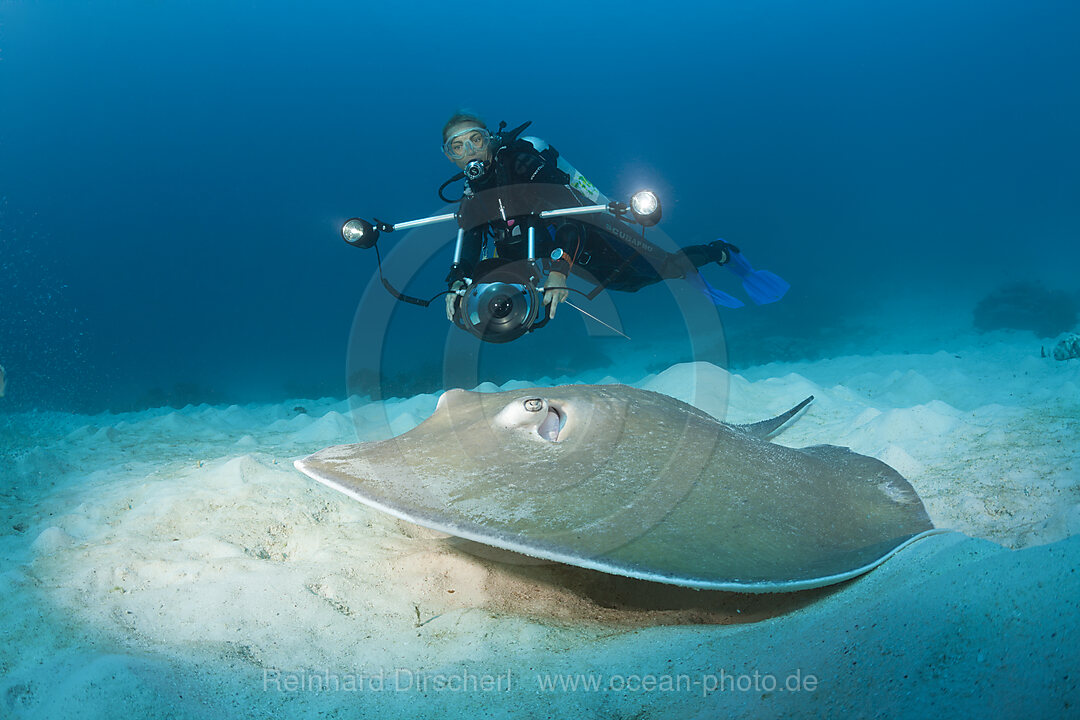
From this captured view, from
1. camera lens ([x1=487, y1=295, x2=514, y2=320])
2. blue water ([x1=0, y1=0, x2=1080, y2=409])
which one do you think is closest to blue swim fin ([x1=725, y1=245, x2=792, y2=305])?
camera lens ([x1=487, y1=295, x2=514, y2=320])

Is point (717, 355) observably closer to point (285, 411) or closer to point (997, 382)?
point (997, 382)

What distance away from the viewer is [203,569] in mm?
2002

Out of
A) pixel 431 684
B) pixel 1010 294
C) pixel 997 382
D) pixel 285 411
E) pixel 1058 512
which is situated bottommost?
pixel 431 684

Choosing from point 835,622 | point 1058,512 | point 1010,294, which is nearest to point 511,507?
point 835,622

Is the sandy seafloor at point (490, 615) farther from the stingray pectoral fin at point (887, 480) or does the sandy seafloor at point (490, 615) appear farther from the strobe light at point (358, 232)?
the strobe light at point (358, 232)

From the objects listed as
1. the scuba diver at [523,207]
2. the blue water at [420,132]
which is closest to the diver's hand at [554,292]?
the scuba diver at [523,207]

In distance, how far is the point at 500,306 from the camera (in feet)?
12.5

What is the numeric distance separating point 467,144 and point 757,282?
3752 millimetres

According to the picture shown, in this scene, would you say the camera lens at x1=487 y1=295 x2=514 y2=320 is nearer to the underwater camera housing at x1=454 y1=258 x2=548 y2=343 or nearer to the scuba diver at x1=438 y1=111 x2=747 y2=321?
the underwater camera housing at x1=454 y1=258 x2=548 y2=343

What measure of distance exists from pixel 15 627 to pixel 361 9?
7376 centimetres

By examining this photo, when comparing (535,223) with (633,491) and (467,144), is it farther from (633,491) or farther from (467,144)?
(633,491)

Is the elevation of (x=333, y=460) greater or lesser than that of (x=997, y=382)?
lesser

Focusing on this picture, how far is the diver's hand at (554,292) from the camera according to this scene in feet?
13.5

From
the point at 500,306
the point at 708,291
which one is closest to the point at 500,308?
the point at 500,306
